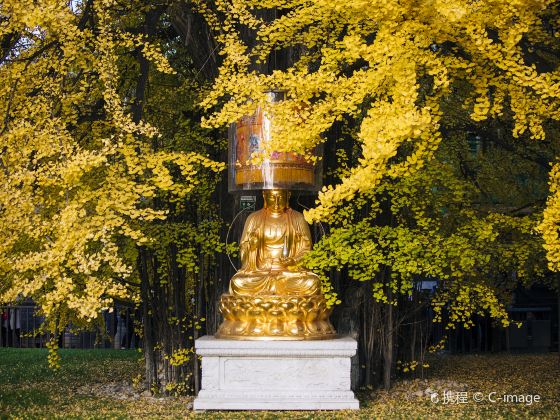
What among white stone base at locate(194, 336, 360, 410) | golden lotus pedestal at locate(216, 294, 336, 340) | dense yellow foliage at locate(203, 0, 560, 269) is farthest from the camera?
golden lotus pedestal at locate(216, 294, 336, 340)

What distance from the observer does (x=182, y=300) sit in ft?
33.4

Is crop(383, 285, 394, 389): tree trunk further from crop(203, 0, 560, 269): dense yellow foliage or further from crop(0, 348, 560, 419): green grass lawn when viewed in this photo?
crop(203, 0, 560, 269): dense yellow foliage

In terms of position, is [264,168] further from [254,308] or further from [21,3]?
[21,3]

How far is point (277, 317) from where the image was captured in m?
8.82

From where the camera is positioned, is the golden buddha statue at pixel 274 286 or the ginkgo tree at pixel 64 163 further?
the golden buddha statue at pixel 274 286

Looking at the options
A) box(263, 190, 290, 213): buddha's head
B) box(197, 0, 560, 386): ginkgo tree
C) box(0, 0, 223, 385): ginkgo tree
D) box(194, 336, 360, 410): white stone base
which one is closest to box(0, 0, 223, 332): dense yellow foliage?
box(0, 0, 223, 385): ginkgo tree

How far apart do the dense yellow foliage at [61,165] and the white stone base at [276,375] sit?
44.8 inches

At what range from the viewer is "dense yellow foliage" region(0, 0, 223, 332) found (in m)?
7.23

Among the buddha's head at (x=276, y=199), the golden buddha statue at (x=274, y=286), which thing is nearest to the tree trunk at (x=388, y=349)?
the golden buddha statue at (x=274, y=286)

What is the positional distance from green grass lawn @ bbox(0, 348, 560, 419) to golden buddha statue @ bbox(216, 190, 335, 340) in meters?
0.91

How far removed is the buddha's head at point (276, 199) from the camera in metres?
9.47

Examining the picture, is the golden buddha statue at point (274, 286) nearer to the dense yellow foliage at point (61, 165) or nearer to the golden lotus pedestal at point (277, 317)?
the golden lotus pedestal at point (277, 317)

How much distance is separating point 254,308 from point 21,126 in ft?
9.15

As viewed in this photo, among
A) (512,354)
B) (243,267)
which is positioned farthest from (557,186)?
(512,354)
